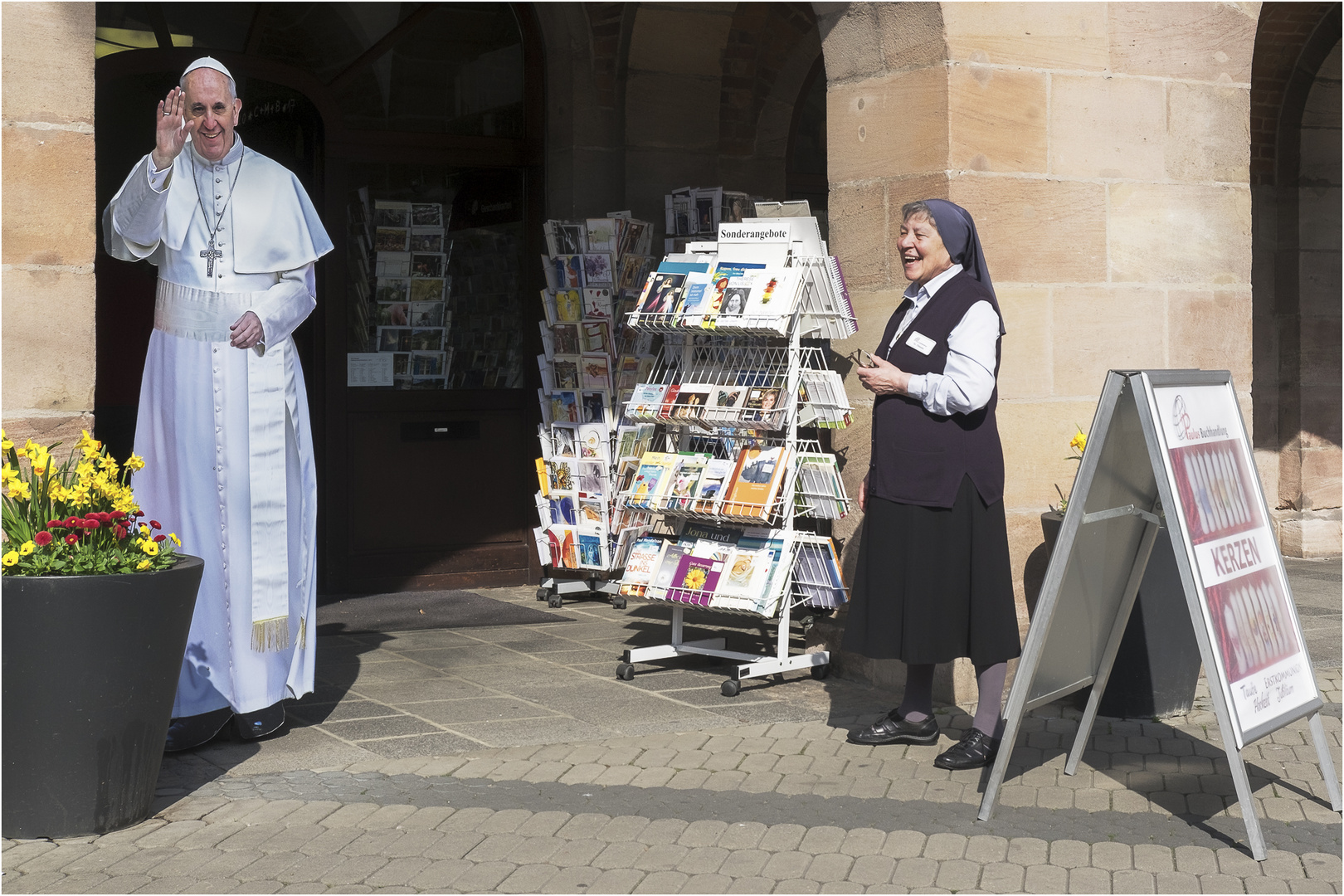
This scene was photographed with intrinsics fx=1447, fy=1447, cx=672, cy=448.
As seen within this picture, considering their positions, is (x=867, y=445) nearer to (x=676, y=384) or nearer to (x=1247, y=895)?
(x=676, y=384)

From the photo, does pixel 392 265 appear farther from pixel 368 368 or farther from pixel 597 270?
pixel 597 270

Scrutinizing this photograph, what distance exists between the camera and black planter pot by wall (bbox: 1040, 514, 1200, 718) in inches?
207

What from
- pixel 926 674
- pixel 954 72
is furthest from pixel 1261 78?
pixel 926 674

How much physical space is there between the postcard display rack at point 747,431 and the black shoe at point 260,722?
58.4 inches

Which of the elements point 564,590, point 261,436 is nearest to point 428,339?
point 564,590

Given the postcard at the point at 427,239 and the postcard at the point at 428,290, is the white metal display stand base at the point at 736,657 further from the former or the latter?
the postcard at the point at 427,239

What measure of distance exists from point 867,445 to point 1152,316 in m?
1.36

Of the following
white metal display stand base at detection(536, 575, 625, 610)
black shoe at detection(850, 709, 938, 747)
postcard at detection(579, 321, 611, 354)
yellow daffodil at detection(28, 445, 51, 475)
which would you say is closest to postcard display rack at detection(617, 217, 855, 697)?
black shoe at detection(850, 709, 938, 747)

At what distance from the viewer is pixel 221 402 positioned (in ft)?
16.0

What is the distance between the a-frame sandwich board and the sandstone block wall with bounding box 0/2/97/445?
10.4 ft

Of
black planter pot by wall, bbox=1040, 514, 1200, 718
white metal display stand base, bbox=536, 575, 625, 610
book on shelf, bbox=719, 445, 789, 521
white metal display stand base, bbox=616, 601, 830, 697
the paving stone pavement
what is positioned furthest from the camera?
white metal display stand base, bbox=536, 575, 625, 610

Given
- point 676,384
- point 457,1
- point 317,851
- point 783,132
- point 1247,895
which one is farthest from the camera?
point 783,132

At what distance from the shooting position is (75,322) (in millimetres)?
4750

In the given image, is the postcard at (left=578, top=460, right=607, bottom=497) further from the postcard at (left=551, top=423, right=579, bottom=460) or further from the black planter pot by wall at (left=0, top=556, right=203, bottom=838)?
the black planter pot by wall at (left=0, top=556, right=203, bottom=838)
